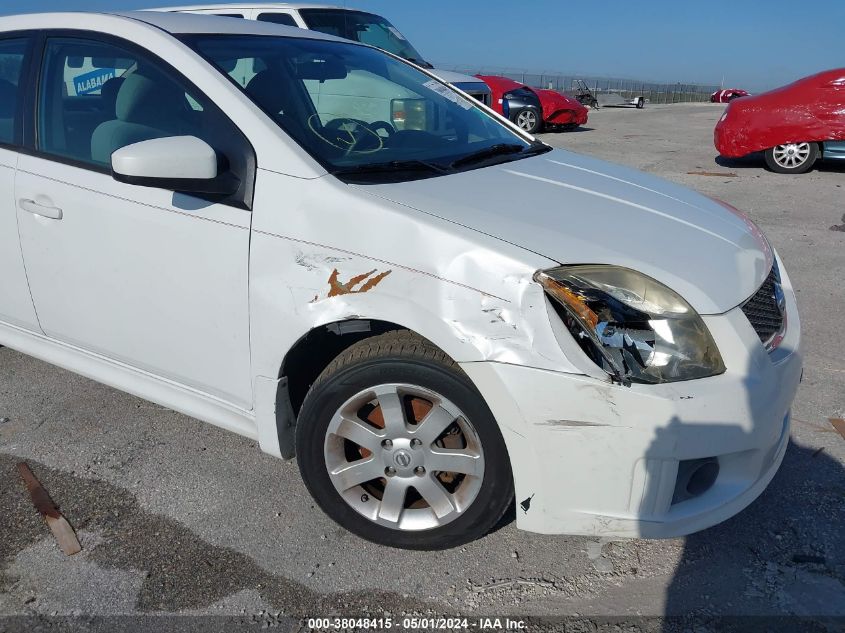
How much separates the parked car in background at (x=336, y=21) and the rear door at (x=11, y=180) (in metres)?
5.03

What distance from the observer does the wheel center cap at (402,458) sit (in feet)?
7.82

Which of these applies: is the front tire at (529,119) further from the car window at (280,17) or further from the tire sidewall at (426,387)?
the tire sidewall at (426,387)

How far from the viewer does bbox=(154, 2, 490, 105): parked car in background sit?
8531mm

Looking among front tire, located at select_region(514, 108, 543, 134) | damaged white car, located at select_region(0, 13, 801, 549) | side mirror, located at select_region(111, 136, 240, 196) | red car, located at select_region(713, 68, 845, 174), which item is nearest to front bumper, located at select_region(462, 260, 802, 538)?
damaged white car, located at select_region(0, 13, 801, 549)

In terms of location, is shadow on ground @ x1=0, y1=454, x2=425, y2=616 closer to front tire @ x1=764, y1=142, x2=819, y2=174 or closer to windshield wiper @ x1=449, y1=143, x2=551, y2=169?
windshield wiper @ x1=449, y1=143, x2=551, y2=169

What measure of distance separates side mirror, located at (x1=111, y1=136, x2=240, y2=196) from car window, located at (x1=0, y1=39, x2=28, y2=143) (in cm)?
107

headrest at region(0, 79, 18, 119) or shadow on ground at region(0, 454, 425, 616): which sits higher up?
headrest at region(0, 79, 18, 119)

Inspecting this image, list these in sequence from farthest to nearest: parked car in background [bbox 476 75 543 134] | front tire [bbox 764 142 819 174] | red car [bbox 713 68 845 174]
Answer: parked car in background [bbox 476 75 543 134]
front tire [bbox 764 142 819 174]
red car [bbox 713 68 845 174]

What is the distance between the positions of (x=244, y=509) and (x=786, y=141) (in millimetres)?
9751

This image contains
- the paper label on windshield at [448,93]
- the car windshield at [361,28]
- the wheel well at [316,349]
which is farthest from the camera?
the car windshield at [361,28]

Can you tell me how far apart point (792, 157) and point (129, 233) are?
392 inches

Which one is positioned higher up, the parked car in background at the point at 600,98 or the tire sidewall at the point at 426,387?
the tire sidewall at the point at 426,387

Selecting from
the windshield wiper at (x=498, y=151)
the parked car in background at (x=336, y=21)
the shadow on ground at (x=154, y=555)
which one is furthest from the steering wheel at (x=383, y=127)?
the parked car in background at (x=336, y=21)

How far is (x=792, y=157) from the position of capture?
10.2 m
